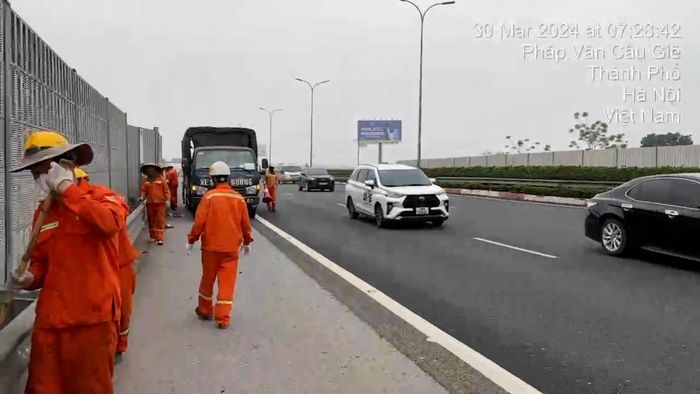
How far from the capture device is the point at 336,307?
6.93m

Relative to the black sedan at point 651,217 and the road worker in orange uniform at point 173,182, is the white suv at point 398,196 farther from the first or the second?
the road worker in orange uniform at point 173,182

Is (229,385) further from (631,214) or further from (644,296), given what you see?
(631,214)

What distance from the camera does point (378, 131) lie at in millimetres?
86438

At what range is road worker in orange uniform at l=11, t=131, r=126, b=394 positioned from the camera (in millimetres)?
3006

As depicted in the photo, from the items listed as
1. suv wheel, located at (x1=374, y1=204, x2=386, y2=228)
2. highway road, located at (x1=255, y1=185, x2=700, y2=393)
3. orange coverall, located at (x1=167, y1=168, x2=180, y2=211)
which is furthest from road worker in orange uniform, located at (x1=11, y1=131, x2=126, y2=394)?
orange coverall, located at (x1=167, y1=168, x2=180, y2=211)

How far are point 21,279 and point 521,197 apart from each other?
27.4 metres

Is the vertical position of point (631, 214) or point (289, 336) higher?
point (631, 214)

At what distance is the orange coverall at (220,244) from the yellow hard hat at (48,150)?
2912mm

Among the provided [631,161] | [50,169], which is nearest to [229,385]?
[50,169]

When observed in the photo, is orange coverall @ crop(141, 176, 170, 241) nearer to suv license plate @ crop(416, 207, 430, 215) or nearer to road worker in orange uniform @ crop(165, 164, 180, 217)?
road worker in orange uniform @ crop(165, 164, 180, 217)

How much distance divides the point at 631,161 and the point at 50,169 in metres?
36.4

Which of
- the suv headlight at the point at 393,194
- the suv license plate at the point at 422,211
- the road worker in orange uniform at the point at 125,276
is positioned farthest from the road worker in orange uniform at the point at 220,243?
the suv license plate at the point at 422,211

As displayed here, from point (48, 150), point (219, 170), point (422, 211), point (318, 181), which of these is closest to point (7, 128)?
point (219, 170)

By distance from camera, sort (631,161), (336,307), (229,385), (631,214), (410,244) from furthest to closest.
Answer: (631,161)
(410,244)
(631,214)
(336,307)
(229,385)
